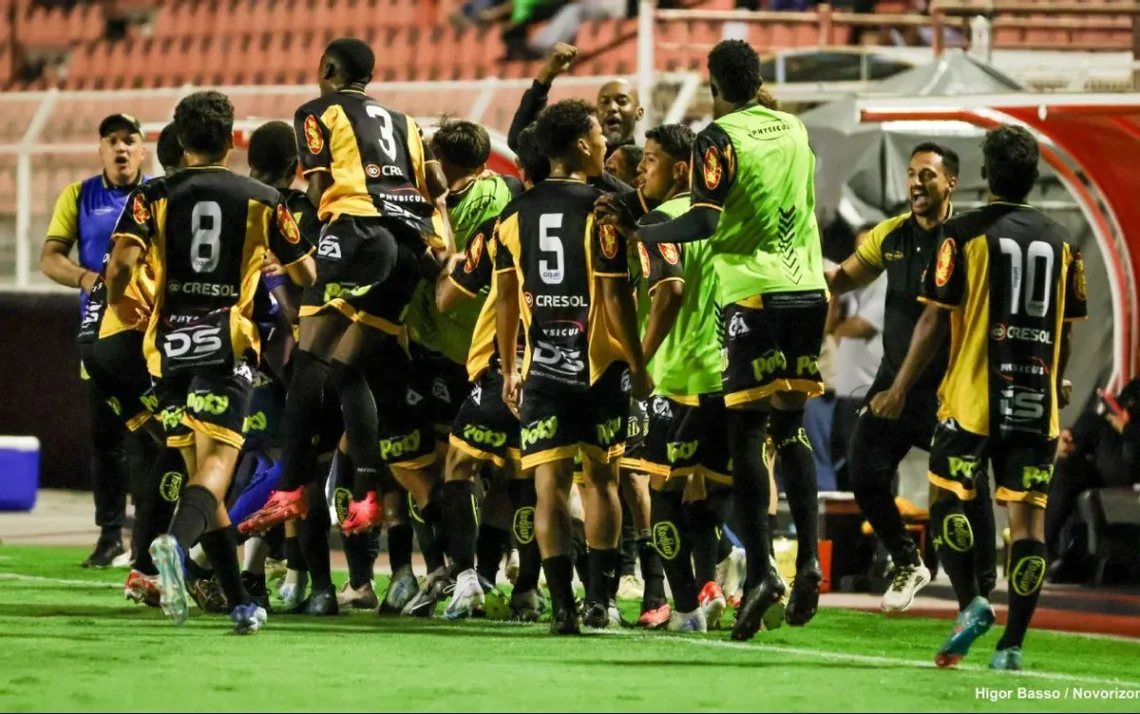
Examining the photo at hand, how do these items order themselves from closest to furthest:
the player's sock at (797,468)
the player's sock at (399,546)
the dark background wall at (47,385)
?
the player's sock at (797,468) < the player's sock at (399,546) < the dark background wall at (47,385)

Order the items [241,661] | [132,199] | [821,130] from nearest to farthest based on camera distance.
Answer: [241,661], [132,199], [821,130]

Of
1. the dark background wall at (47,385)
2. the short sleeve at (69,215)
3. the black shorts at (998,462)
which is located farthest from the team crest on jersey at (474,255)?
the dark background wall at (47,385)

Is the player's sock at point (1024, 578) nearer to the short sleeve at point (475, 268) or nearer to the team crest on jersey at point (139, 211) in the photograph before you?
the short sleeve at point (475, 268)

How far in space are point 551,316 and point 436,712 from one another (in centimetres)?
245

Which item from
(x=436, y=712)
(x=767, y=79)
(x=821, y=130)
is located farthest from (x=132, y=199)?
(x=767, y=79)

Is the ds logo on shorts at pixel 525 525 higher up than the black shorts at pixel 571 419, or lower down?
lower down

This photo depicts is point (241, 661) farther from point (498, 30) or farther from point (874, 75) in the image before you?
point (498, 30)

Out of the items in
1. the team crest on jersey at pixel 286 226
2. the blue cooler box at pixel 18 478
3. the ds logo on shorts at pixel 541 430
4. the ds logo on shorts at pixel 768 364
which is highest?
the team crest on jersey at pixel 286 226

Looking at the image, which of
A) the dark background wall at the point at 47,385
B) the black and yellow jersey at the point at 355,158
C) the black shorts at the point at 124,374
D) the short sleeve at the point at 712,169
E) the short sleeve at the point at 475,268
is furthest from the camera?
the dark background wall at the point at 47,385

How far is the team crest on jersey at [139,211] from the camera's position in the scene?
25.9ft

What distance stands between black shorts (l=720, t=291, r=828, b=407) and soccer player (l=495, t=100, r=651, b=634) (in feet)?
1.19

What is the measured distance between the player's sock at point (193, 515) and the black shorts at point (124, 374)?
1726mm

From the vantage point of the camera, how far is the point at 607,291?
26.4 feet

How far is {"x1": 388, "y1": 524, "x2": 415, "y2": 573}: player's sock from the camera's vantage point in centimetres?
941
